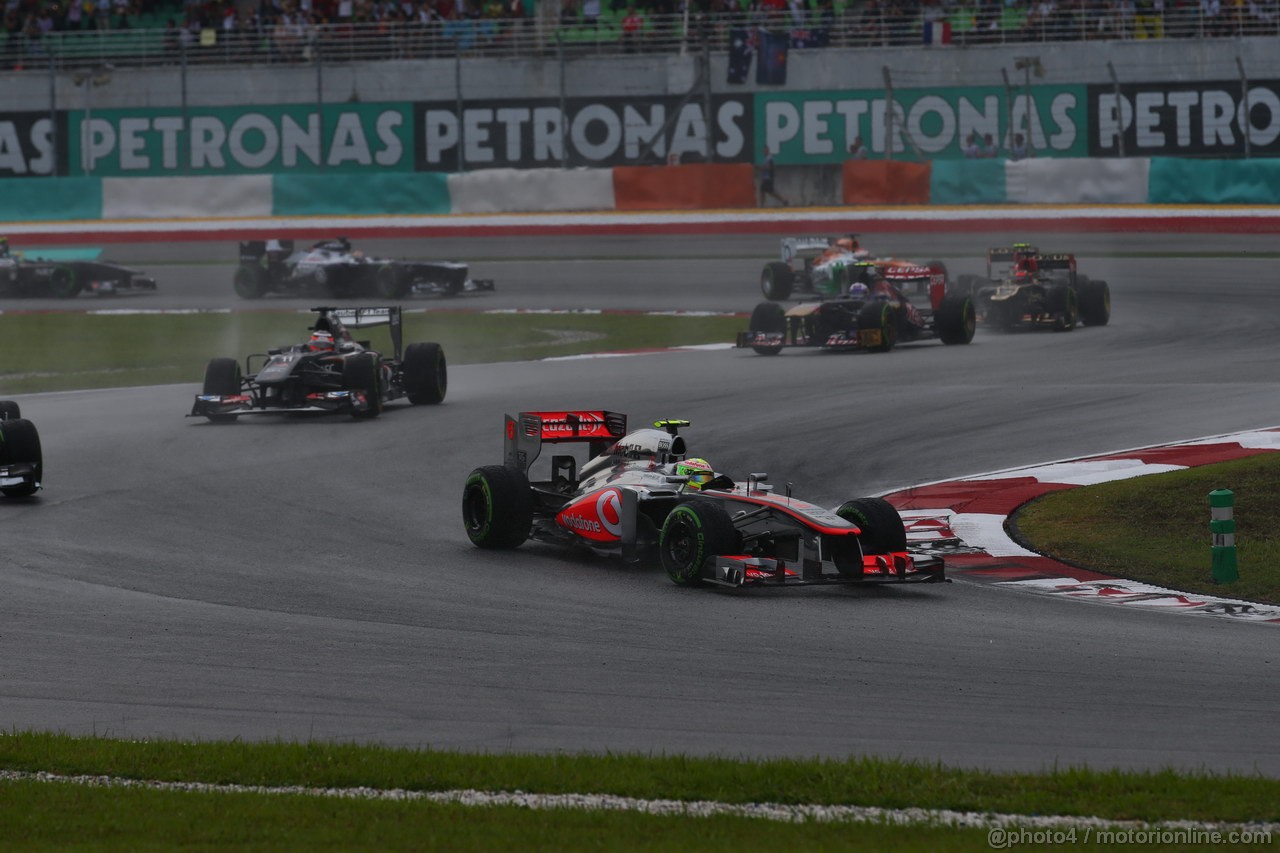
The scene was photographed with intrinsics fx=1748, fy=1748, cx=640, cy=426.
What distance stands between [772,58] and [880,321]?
16013 millimetres

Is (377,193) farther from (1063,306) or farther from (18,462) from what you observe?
(18,462)

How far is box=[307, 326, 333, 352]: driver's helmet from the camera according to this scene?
20.1 meters

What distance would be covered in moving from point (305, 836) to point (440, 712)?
2110 mm

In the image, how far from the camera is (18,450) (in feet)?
49.9

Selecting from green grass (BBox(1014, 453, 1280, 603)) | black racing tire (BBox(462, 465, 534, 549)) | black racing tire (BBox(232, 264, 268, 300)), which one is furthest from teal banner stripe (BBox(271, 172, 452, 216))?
green grass (BBox(1014, 453, 1280, 603))

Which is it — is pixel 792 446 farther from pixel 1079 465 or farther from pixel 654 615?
pixel 654 615

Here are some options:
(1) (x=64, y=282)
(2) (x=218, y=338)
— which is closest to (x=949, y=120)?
(2) (x=218, y=338)

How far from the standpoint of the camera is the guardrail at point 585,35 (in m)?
38.5

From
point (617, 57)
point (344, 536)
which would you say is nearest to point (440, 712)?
point (344, 536)

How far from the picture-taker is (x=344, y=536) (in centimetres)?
1338

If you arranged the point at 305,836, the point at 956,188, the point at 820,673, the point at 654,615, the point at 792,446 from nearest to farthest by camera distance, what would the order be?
the point at 305,836
the point at 820,673
the point at 654,615
the point at 792,446
the point at 956,188

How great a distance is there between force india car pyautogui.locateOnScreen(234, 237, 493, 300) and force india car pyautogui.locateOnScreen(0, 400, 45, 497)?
18961 mm

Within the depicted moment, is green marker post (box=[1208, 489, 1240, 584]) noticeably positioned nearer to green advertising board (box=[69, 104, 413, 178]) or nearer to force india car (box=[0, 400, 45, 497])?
force india car (box=[0, 400, 45, 497])

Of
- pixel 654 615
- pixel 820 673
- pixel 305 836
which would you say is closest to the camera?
pixel 305 836
